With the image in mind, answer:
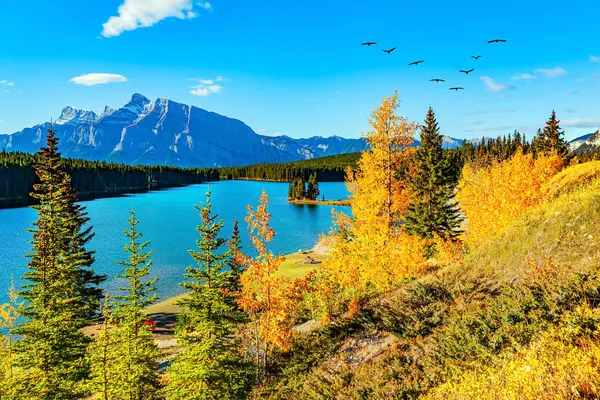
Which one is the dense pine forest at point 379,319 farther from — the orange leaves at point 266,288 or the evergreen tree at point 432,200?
the evergreen tree at point 432,200

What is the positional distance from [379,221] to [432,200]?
32.9m

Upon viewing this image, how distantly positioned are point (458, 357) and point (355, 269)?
35.0ft

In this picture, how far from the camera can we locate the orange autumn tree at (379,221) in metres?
20.5

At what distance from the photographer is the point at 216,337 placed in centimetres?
1877

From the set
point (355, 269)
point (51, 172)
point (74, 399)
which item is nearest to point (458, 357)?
point (355, 269)

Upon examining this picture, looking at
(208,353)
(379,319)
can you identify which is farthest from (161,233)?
(379,319)

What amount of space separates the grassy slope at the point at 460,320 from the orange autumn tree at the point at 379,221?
1756 millimetres

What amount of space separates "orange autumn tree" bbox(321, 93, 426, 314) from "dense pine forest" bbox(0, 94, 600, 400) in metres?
0.09

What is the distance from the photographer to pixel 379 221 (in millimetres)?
22312

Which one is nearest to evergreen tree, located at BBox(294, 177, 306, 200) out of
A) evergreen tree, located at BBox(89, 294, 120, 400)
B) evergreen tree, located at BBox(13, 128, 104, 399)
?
evergreen tree, located at BBox(13, 128, 104, 399)

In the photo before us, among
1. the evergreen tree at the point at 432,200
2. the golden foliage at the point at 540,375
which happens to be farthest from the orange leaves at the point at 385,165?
the evergreen tree at the point at 432,200

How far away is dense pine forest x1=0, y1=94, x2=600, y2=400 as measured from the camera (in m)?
10.0

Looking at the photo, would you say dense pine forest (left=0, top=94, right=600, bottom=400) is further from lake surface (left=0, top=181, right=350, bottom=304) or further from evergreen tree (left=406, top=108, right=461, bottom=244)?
lake surface (left=0, top=181, right=350, bottom=304)

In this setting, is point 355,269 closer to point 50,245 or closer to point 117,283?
point 50,245
